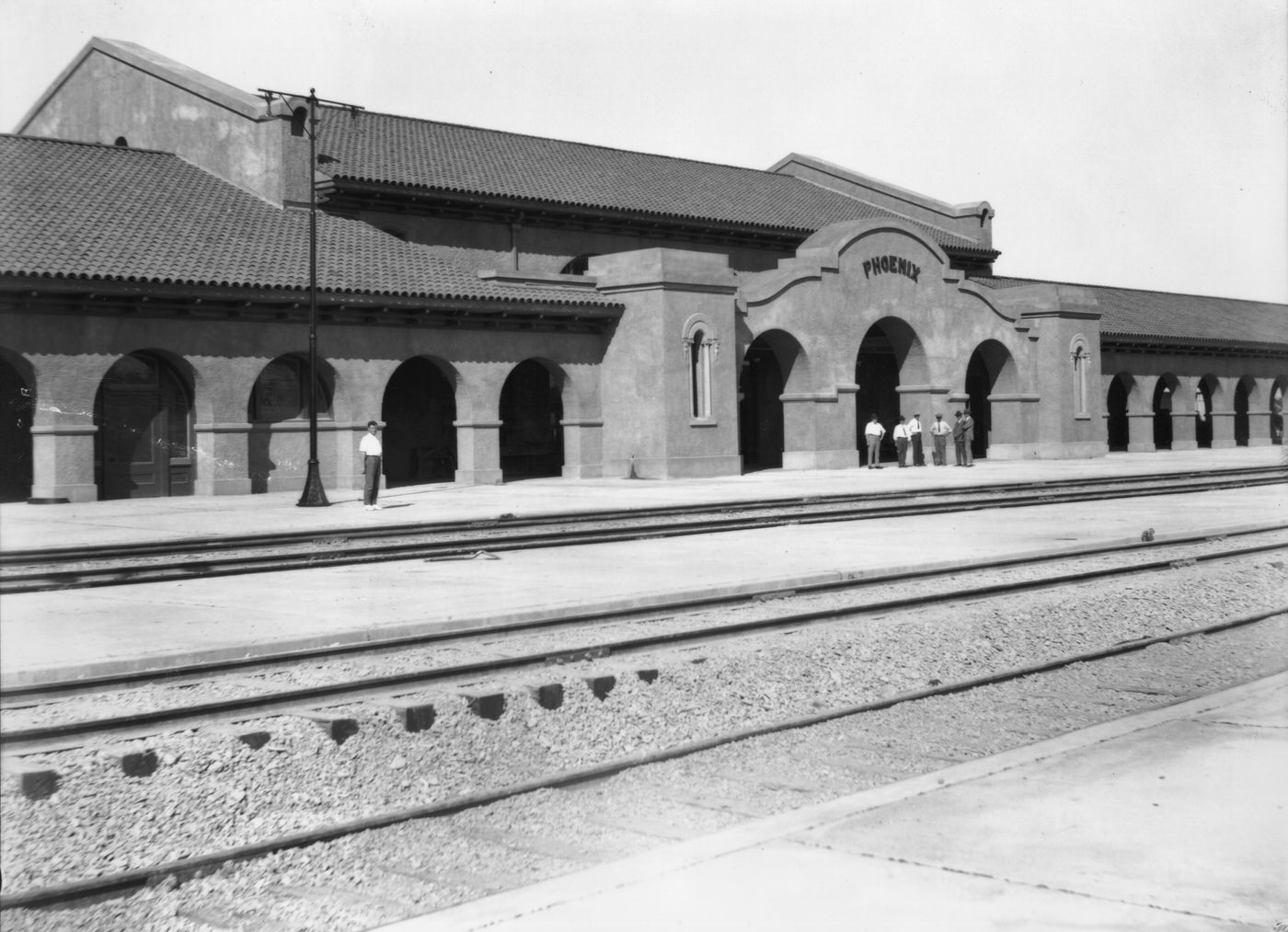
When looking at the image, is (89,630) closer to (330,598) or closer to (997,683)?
(330,598)

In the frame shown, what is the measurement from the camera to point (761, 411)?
44.8 meters

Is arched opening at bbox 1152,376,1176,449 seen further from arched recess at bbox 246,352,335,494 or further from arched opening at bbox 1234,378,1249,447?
arched recess at bbox 246,352,335,494

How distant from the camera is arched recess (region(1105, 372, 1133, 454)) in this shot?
192 ft

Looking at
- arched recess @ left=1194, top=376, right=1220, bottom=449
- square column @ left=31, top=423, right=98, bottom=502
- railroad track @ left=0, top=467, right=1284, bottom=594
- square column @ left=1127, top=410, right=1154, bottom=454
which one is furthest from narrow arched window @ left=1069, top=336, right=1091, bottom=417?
square column @ left=31, top=423, right=98, bottom=502

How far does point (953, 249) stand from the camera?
52.8 m

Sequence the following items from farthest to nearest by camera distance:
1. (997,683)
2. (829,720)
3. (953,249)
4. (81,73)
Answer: (953,249) < (81,73) < (997,683) < (829,720)

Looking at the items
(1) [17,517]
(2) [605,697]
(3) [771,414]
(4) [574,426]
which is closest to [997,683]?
(2) [605,697]


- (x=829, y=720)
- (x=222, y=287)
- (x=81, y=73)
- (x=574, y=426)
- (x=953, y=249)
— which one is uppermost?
(x=81, y=73)

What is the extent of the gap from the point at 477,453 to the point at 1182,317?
1482 inches

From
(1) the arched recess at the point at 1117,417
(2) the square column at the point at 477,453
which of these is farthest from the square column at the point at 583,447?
Result: (1) the arched recess at the point at 1117,417

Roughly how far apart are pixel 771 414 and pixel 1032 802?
38015 millimetres

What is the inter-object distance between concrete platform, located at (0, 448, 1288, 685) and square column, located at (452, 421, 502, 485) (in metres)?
2.26

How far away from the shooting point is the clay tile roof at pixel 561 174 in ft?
125

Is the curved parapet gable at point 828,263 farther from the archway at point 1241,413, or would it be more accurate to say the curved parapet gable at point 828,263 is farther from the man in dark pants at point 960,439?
the archway at point 1241,413
